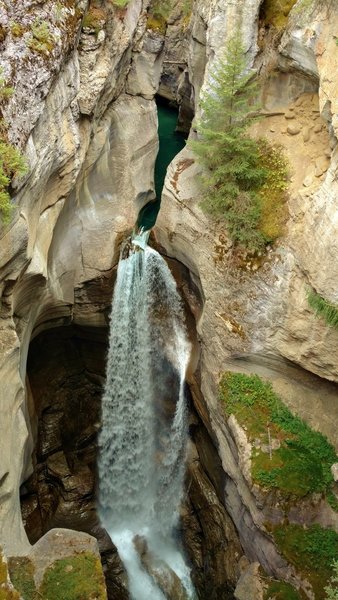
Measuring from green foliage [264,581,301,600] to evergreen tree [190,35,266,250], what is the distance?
857 centimetres

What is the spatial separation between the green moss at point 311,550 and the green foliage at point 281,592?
18.1 inches

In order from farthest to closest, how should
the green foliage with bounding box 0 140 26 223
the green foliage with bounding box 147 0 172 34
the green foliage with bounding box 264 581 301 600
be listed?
the green foliage with bounding box 147 0 172 34 < the green foliage with bounding box 264 581 301 600 < the green foliage with bounding box 0 140 26 223

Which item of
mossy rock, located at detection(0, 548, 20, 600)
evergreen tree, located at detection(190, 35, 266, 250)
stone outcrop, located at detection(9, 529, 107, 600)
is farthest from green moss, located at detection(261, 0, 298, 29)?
mossy rock, located at detection(0, 548, 20, 600)

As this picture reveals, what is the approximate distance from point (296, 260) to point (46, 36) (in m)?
8.30

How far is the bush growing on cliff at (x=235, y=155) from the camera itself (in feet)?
45.6

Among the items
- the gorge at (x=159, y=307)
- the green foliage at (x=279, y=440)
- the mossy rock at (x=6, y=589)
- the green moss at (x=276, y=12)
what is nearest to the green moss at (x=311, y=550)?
the gorge at (x=159, y=307)

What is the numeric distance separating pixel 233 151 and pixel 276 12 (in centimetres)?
445

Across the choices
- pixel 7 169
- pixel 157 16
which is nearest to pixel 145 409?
pixel 7 169

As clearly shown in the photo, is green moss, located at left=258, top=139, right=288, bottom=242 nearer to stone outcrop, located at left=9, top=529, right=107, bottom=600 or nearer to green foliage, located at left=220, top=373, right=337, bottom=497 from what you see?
green foliage, located at left=220, top=373, right=337, bottom=497

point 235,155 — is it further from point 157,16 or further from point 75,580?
point 157,16

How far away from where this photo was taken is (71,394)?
64.1 feet

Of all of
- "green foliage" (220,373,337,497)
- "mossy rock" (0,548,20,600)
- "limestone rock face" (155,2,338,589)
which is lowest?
"mossy rock" (0,548,20,600)

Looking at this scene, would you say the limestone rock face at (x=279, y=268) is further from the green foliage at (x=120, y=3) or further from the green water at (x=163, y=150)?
the green water at (x=163, y=150)

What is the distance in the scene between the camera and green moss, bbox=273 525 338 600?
11.8 m
